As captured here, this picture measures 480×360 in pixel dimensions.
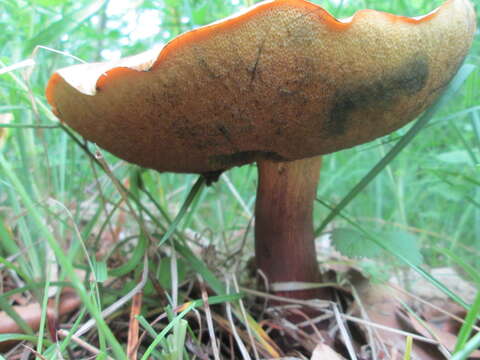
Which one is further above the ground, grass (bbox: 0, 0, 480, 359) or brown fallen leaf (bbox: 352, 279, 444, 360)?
grass (bbox: 0, 0, 480, 359)

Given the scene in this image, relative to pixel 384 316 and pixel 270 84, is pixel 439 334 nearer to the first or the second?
pixel 384 316

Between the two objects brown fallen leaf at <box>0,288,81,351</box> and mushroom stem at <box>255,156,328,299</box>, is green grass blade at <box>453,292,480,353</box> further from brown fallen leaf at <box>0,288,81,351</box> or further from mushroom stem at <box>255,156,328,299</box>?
brown fallen leaf at <box>0,288,81,351</box>

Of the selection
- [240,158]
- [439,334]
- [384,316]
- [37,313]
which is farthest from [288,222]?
[37,313]

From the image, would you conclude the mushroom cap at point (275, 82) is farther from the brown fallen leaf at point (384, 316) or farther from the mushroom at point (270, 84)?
the brown fallen leaf at point (384, 316)

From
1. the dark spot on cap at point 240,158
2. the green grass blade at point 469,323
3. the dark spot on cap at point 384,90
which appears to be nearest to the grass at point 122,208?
the green grass blade at point 469,323

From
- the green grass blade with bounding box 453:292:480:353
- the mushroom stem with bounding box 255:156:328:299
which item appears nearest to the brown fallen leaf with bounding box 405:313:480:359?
the mushroom stem with bounding box 255:156:328:299
